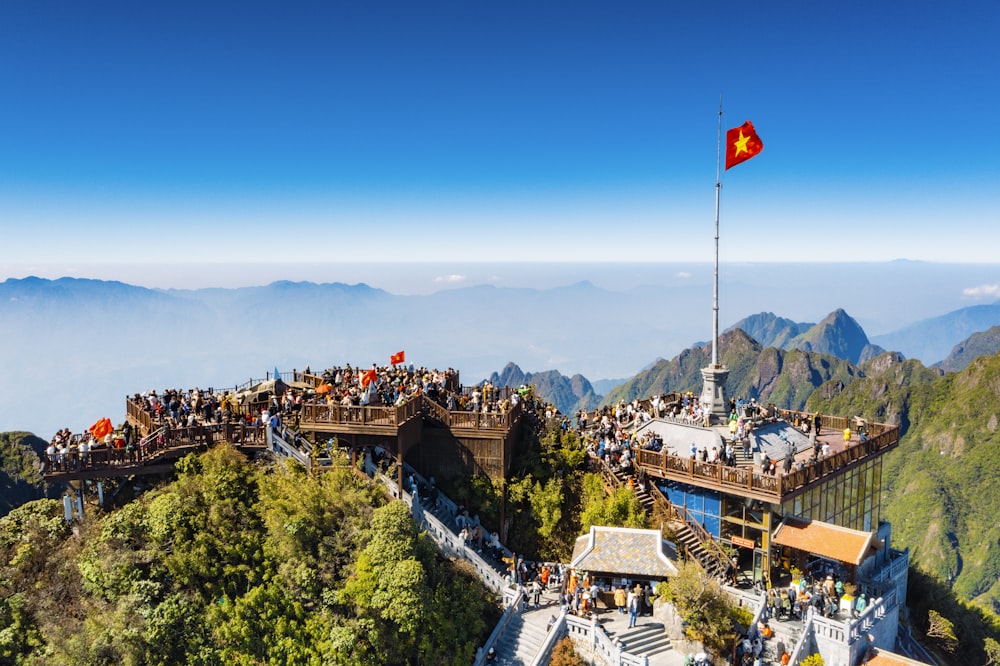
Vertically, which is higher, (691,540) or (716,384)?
(716,384)

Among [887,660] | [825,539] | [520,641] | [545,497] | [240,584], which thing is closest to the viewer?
[240,584]

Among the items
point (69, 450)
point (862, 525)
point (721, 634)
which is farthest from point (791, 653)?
point (69, 450)

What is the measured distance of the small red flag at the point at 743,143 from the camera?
97.2 feet

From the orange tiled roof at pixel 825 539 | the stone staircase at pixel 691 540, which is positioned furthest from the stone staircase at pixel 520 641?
the orange tiled roof at pixel 825 539

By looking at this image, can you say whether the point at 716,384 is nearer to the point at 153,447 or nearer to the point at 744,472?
the point at 744,472

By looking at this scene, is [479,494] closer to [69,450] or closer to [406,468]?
[406,468]

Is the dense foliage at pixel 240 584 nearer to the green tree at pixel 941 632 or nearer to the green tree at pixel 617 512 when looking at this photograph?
the green tree at pixel 617 512

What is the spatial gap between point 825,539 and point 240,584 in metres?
20.1

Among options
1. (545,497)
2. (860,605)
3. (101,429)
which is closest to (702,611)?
(860,605)

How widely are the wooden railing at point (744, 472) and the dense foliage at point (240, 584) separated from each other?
28.0 feet

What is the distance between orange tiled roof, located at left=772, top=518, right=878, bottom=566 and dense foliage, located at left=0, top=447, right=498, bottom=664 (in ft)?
36.4

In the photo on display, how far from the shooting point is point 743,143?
97.8 ft

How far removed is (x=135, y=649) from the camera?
20.4 metres

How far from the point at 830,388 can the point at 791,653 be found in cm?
16220
